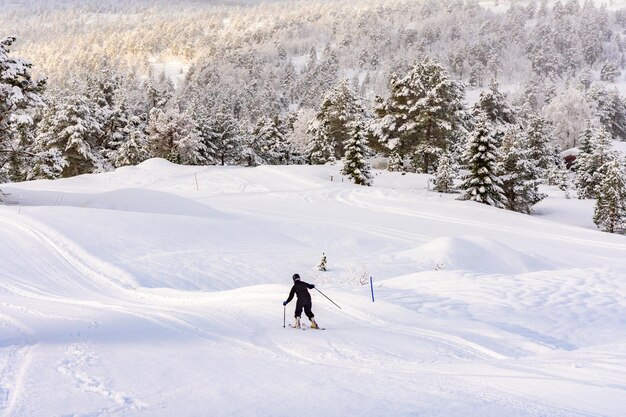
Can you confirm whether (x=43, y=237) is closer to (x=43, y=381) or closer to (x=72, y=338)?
(x=72, y=338)

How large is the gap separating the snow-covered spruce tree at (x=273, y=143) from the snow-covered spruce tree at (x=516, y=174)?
3645 centimetres

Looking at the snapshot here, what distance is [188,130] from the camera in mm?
57781

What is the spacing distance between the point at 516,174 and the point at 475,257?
19279 millimetres

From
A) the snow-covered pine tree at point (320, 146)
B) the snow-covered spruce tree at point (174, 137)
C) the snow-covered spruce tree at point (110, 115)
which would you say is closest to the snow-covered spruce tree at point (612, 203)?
the snow-covered pine tree at point (320, 146)

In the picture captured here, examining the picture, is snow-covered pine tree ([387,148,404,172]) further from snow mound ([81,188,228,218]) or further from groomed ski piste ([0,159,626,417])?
snow mound ([81,188,228,218])

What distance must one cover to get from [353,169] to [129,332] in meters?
32.9

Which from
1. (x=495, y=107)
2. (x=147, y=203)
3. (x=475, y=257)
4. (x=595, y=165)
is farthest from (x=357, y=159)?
(x=495, y=107)

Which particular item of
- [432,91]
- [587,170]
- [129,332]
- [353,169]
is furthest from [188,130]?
[129,332]

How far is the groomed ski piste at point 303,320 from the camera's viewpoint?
590 cm

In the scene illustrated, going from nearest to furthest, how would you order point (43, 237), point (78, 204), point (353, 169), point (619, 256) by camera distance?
point (43, 237)
point (619, 256)
point (78, 204)
point (353, 169)

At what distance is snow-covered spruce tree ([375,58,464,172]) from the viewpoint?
1842 inches

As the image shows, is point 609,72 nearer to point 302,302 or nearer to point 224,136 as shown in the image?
point 224,136

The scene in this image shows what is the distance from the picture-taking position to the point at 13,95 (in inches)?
974

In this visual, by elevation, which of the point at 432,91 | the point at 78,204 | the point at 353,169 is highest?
the point at 432,91
